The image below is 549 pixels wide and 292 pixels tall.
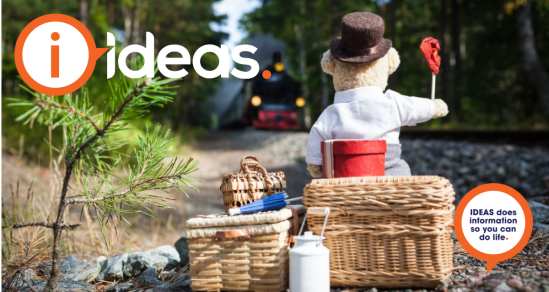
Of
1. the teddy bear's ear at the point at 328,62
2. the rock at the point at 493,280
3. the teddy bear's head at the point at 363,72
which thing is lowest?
the rock at the point at 493,280

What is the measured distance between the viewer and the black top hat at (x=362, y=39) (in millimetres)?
2371

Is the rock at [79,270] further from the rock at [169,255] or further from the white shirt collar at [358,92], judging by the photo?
the white shirt collar at [358,92]

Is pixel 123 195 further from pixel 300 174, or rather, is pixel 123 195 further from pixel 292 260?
pixel 300 174

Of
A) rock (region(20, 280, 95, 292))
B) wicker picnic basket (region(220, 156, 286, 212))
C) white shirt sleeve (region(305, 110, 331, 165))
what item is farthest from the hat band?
rock (region(20, 280, 95, 292))

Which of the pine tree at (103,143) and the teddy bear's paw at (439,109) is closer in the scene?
the pine tree at (103,143)

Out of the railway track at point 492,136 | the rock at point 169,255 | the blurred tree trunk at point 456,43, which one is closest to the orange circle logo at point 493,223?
the rock at point 169,255

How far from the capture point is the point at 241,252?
200 cm

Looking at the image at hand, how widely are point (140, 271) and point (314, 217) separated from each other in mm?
1325

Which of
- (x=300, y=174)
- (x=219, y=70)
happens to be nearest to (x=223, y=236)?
(x=219, y=70)

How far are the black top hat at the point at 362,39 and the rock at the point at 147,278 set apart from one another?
5.20ft

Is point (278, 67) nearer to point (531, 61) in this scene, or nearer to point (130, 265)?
point (531, 61)

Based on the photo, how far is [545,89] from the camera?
11445 mm

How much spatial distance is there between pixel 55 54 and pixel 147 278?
4.18 feet

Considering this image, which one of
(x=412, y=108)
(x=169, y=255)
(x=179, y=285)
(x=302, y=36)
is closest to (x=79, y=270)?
(x=169, y=255)
